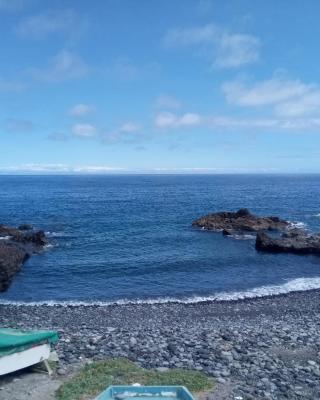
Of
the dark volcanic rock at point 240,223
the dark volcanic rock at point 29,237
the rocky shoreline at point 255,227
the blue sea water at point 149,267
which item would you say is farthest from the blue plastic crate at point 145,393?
the dark volcanic rock at point 240,223

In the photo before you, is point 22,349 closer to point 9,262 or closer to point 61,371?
point 61,371

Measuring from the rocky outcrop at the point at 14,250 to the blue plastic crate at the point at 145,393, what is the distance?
22.5 metres

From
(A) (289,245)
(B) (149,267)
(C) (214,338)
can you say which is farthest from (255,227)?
(C) (214,338)

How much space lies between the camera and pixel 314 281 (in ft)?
115

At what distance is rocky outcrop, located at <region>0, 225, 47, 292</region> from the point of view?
32.6 metres

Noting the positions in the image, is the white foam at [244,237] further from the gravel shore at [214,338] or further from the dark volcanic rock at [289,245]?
the gravel shore at [214,338]

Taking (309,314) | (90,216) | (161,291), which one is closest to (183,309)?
(161,291)

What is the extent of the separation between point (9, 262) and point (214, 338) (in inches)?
846

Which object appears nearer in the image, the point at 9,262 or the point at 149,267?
the point at 9,262

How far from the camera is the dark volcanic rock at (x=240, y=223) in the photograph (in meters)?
60.8

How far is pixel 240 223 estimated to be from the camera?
61.7 meters

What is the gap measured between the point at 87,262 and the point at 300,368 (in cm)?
2770

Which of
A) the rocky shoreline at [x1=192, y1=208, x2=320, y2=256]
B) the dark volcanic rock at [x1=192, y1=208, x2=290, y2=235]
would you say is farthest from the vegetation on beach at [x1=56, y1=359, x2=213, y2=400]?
the dark volcanic rock at [x1=192, y1=208, x2=290, y2=235]

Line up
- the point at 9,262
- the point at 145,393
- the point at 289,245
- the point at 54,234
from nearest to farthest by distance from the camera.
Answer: the point at 145,393 < the point at 9,262 < the point at 289,245 < the point at 54,234
